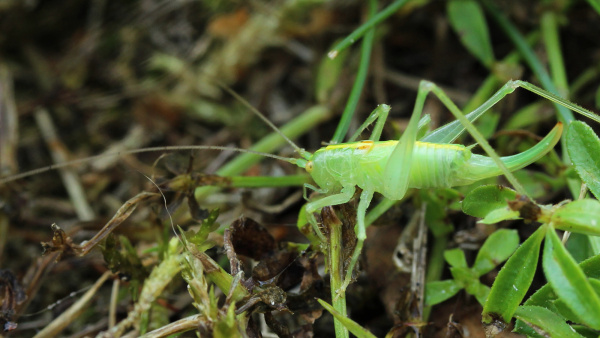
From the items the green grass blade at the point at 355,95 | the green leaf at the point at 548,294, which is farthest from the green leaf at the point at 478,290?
the green grass blade at the point at 355,95

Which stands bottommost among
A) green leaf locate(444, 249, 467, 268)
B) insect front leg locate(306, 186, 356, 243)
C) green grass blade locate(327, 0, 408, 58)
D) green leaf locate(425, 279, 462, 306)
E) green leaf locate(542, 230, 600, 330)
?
green leaf locate(425, 279, 462, 306)

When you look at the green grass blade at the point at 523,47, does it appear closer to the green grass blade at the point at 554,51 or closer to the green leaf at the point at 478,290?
the green grass blade at the point at 554,51

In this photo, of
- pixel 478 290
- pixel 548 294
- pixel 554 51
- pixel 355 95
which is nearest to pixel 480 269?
pixel 478 290

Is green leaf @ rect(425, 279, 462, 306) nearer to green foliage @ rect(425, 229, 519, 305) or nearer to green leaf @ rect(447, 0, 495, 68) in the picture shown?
green foliage @ rect(425, 229, 519, 305)

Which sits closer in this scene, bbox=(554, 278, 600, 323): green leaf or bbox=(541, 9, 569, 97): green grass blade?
bbox=(554, 278, 600, 323): green leaf

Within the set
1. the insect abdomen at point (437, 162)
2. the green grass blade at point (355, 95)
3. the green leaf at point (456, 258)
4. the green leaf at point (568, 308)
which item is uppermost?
the green grass blade at point (355, 95)

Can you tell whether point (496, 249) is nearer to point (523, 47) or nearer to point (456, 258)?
point (456, 258)

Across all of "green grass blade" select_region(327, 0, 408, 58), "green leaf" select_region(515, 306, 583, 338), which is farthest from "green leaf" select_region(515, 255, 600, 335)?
"green grass blade" select_region(327, 0, 408, 58)

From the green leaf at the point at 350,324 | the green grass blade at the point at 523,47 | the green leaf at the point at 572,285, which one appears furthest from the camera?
the green grass blade at the point at 523,47

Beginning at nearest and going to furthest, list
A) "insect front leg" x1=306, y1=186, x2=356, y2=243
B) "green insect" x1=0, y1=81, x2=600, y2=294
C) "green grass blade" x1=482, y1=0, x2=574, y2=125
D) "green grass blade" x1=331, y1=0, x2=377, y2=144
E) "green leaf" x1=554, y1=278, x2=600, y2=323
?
1. "green leaf" x1=554, y1=278, x2=600, y2=323
2. "green insect" x1=0, y1=81, x2=600, y2=294
3. "insect front leg" x1=306, y1=186, x2=356, y2=243
4. "green grass blade" x1=331, y1=0, x2=377, y2=144
5. "green grass blade" x1=482, y1=0, x2=574, y2=125

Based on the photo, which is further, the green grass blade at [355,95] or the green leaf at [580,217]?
the green grass blade at [355,95]
